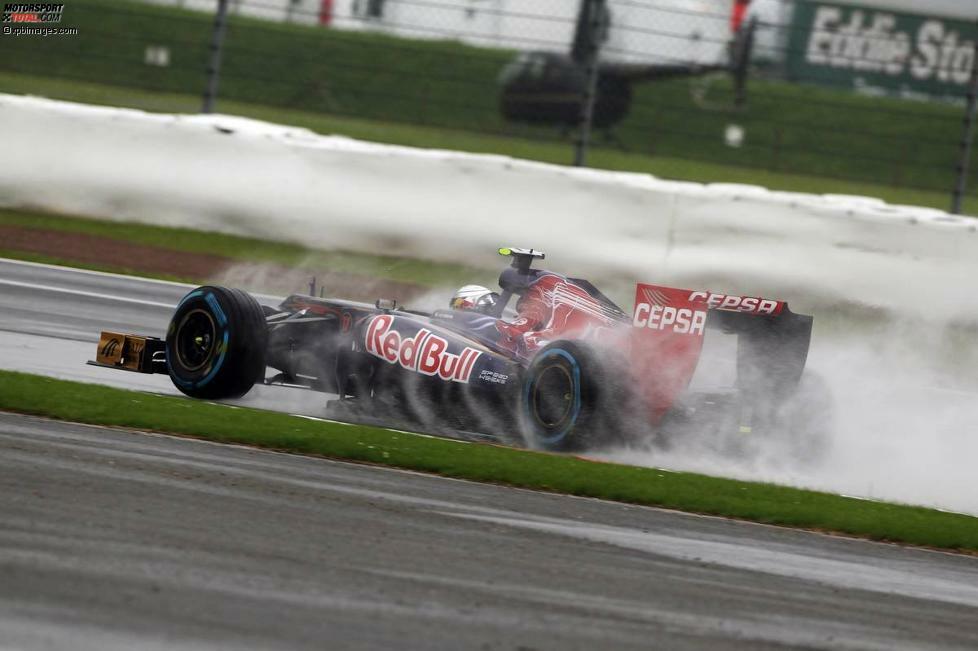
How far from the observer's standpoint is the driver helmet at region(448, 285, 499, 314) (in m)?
9.95

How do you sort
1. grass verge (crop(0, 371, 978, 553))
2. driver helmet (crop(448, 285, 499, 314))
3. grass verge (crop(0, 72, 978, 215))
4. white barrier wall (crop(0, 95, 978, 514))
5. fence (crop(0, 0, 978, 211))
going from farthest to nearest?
1. grass verge (crop(0, 72, 978, 215))
2. fence (crop(0, 0, 978, 211))
3. white barrier wall (crop(0, 95, 978, 514))
4. driver helmet (crop(448, 285, 499, 314))
5. grass verge (crop(0, 371, 978, 553))

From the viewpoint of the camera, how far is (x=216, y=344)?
31.0ft

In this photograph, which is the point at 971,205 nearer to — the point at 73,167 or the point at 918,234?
the point at 918,234

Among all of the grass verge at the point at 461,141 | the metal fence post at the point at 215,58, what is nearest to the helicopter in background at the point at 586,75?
the grass verge at the point at 461,141

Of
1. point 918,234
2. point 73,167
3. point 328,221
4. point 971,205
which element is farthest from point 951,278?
point 73,167

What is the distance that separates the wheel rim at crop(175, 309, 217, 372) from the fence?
715 centimetres

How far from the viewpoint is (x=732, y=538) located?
291 inches

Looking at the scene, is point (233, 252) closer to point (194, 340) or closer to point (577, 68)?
point (577, 68)

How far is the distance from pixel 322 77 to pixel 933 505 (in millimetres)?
19234

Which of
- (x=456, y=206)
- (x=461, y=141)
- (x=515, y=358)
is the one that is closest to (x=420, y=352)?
(x=515, y=358)

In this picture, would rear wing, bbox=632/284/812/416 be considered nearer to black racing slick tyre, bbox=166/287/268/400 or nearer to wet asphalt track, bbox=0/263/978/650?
wet asphalt track, bbox=0/263/978/650

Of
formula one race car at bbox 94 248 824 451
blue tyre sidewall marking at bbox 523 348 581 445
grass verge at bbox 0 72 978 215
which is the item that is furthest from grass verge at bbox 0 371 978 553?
grass verge at bbox 0 72 978 215

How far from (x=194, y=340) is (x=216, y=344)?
0.86ft

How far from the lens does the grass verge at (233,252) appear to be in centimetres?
1525
